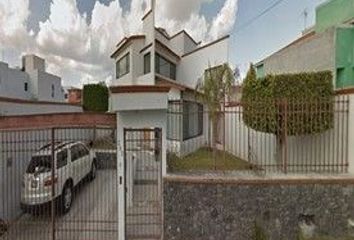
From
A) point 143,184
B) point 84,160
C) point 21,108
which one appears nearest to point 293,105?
point 143,184

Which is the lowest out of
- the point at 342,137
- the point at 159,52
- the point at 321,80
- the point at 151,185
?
the point at 151,185

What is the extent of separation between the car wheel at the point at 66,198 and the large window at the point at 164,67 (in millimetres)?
12328

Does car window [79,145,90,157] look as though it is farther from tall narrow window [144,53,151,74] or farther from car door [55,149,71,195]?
tall narrow window [144,53,151,74]

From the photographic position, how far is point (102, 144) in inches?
543

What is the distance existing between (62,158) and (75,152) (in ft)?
3.85

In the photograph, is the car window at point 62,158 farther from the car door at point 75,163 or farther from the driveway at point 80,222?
the driveway at point 80,222

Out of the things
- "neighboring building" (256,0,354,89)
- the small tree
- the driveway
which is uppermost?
"neighboring building" (256,0,354,89)

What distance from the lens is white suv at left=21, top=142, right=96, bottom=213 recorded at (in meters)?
9.21

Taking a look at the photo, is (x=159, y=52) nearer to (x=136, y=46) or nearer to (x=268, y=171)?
(x=136, y=46)

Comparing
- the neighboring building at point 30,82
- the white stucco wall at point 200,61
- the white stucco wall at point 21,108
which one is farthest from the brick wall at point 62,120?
the neighboring building at point 30,82

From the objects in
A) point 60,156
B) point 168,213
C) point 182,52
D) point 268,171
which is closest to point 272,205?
A: point 268,171

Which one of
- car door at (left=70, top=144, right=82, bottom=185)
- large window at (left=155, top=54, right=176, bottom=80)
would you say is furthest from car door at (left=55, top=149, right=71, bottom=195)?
large window at (left=155, top=54, right=176, bottom=80)

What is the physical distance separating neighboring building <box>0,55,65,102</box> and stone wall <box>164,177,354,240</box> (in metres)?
26.1

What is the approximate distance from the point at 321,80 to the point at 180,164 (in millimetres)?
4483
